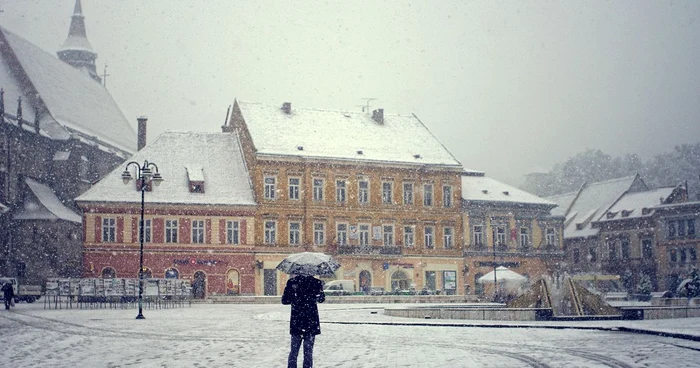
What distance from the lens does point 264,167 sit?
61.9 meters

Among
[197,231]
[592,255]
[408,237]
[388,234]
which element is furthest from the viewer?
[592,255]

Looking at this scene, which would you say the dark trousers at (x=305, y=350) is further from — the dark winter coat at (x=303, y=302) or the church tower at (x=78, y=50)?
the church tower at (x=78, y=50)

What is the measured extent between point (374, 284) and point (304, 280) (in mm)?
51022

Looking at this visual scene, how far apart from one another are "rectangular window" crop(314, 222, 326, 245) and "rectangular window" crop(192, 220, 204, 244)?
8.86 m

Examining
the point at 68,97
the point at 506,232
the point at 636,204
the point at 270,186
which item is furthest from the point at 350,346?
the point at 68,97

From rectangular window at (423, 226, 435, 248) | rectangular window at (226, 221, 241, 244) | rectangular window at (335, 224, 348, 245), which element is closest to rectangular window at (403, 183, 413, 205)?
rectangular window at (423, 226, 435, 248)

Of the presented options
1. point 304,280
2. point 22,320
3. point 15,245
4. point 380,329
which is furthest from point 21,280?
point 304,280

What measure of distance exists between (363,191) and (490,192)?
12.4 m

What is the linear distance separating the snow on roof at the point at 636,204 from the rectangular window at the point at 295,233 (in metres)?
33.0

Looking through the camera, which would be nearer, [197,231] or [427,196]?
[197,231]

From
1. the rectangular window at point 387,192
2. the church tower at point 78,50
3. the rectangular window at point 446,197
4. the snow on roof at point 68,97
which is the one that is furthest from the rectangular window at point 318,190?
the church tower at point 78,50

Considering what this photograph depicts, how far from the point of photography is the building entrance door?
60.3 m

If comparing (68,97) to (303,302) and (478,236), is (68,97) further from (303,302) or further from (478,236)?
(303,302)

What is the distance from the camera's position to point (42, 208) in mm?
63906
